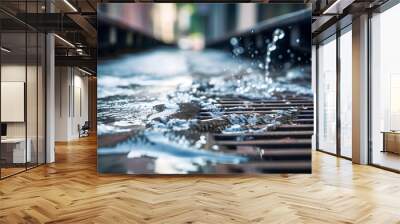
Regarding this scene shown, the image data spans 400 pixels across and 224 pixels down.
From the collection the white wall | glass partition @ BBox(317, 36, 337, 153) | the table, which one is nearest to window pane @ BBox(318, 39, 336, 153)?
glass partition @ BBox(317, 36, 337, 153)

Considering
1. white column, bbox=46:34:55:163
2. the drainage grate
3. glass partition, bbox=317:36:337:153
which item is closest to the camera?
the drainage grate

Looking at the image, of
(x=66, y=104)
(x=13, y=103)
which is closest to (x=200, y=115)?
(x=13, y=103)

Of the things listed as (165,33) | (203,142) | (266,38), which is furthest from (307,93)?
(165,33)

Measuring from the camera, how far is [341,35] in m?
9.30

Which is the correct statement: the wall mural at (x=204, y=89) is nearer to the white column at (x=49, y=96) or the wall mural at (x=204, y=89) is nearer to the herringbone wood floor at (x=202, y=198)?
the herringbone wood floor at (x=202, y=198)

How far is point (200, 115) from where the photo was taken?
6125 mm

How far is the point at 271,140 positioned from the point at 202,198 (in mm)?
1810

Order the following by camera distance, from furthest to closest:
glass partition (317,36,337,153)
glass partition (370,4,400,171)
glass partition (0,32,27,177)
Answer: glass partition (317,36,337,153) < glass partition (370,4,400,171) < glass partition (0,32,27,177)

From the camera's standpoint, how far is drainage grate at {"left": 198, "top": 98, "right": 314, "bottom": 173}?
6062mm

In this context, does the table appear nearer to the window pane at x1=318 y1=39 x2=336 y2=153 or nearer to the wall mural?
the wall mural

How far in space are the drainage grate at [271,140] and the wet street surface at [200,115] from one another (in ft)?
0.05

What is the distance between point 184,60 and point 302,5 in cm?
207

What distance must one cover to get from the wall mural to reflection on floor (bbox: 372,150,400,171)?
211 cm

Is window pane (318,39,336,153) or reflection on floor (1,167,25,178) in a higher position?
window pane (318,39,336,153)
